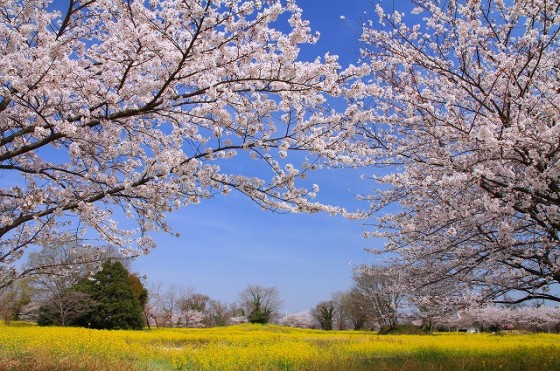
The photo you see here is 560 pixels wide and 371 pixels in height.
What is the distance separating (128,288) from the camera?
101 ft

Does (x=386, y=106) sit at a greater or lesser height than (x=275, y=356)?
greater

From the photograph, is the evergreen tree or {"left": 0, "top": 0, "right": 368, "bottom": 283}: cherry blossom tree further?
the evergreen tree

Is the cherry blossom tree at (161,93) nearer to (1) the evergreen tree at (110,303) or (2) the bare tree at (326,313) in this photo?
(1) the evergreen tree at (110,303)

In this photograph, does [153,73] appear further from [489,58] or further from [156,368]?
[156,368]

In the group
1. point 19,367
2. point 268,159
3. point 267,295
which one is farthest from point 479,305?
point 267,295

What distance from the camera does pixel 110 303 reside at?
2959cm

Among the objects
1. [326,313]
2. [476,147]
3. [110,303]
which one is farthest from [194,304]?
[476,147]

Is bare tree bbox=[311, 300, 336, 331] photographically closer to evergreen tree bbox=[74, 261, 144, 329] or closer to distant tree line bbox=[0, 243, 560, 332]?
distant tree line bbox=[0, 243, 560, 332]

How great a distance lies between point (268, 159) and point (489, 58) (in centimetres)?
428

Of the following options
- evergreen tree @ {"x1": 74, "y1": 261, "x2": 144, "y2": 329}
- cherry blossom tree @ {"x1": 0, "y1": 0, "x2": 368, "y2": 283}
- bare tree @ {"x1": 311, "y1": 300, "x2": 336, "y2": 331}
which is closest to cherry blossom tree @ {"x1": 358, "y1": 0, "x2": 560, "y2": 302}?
cherry blossom tree @ {"x1": 0, "y1": 0, "x2": 368, "y2": 283}

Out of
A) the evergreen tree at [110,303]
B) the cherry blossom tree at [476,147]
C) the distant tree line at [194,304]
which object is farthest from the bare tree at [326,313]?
the cherry blossom tree at [476,147]

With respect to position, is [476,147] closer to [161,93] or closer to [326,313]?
[161,93]

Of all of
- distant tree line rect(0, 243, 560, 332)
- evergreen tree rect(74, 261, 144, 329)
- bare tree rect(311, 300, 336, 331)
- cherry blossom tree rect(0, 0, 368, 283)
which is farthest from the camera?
bare tree rect(311, 300, 336, 331)

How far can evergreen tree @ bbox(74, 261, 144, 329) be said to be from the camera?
29.5 meters
